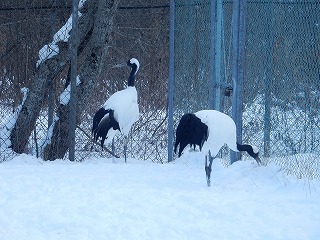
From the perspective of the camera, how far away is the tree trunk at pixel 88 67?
965 cm

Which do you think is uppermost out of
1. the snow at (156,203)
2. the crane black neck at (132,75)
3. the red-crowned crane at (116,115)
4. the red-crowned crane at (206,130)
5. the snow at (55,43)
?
the snow at (55,43)

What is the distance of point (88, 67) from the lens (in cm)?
1004

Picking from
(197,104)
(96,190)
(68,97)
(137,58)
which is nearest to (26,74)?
(68,97)

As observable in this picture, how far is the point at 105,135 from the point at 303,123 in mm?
3044

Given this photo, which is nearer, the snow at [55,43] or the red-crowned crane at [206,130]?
the red-crowned crane at [206,130]

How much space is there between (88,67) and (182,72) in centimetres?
139

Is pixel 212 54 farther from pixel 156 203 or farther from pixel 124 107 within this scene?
pixel 156 203

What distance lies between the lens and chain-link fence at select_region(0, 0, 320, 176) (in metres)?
7.70

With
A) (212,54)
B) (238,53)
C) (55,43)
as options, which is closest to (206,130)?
(238,53)

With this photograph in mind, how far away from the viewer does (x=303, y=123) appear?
761cm

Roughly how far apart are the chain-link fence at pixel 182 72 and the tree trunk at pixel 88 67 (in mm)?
25

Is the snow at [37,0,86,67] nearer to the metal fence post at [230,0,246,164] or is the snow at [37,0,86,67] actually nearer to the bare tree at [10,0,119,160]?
the bare tree at [10,0,119,160]

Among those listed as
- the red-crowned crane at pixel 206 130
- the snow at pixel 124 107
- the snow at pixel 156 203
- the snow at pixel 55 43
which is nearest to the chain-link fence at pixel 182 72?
the snow at pixel 55 43

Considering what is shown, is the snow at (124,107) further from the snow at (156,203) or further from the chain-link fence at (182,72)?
the snow at (156,203)
